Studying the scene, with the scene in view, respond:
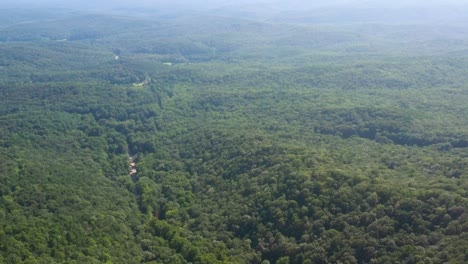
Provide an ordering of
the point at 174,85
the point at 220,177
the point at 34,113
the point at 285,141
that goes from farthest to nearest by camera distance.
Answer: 1. the point at 174,85
2. the point at 34,113
3. the point at 285,141
4. the point at 220,177

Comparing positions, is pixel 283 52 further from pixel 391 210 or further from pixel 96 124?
pixel 391 210

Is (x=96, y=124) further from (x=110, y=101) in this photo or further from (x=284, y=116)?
(x=284, y=116)

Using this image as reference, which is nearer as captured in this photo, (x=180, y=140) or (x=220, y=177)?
(x=220, y=177)

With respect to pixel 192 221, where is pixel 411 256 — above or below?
above

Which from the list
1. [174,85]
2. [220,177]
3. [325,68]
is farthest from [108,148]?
[325,68]

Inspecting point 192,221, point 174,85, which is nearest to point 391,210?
point 192,221

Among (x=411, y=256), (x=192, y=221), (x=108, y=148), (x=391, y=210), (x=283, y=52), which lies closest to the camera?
(x=411, y=256)
